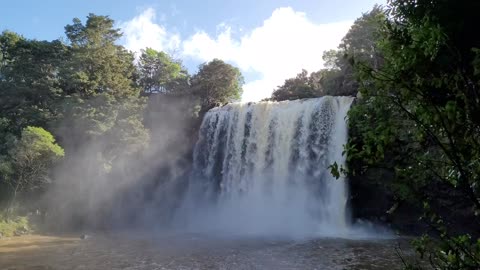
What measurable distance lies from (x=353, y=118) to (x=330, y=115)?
883 inches

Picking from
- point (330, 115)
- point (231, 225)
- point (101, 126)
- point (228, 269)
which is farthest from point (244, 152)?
point (228, 269)

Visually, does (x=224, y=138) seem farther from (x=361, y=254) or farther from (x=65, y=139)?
(x=361, y=254)

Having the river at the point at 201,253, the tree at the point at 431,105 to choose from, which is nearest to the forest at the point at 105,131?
the river at the point at 201,253

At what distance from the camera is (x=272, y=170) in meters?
26.7

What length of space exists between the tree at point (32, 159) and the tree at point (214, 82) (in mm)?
14193

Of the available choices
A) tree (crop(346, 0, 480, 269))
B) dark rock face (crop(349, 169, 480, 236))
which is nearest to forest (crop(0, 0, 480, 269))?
dark rock face (crop(349, 169, 480, 236))

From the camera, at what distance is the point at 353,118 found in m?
2.80

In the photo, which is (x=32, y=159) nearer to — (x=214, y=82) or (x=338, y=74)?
(x=214, y=82)

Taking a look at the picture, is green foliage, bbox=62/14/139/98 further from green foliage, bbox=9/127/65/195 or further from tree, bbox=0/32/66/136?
green foliage, bbox=9/127/65/195

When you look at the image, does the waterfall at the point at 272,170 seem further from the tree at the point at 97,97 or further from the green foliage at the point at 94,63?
the green foliage at the point at 94,63

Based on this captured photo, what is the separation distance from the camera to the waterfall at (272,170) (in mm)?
24125

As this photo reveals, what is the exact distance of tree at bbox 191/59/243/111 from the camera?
37281mm

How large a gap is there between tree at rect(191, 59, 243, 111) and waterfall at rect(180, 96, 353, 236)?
6354 mm

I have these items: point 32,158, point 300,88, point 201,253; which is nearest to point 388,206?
point 201,253
